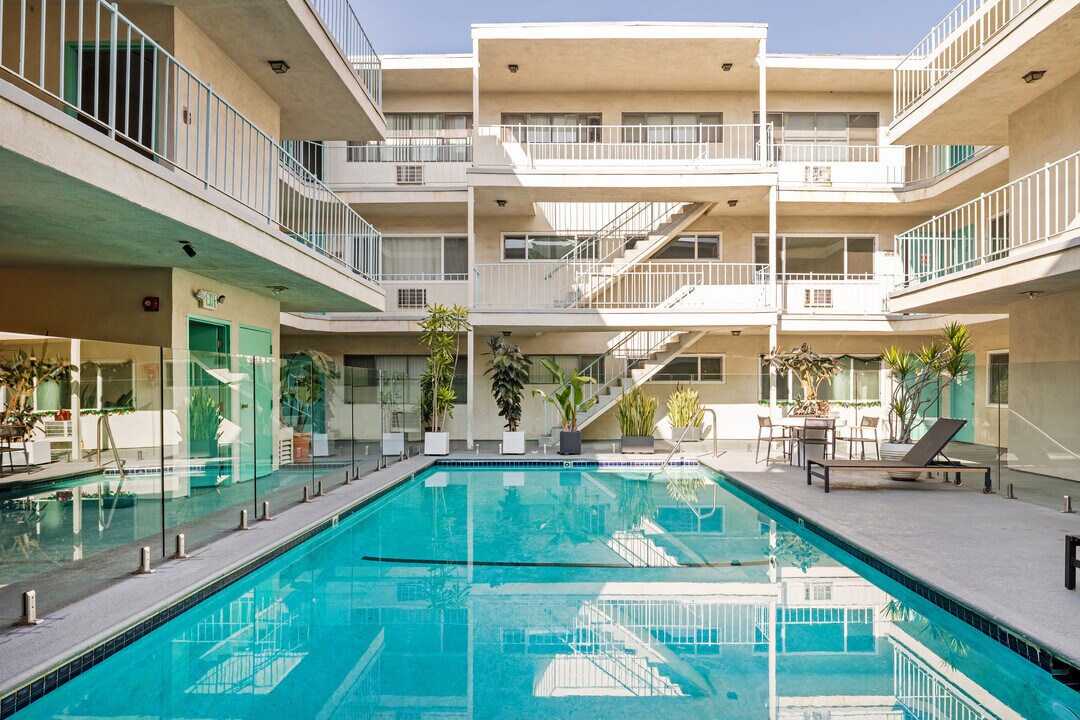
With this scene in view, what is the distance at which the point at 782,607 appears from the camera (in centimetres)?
588

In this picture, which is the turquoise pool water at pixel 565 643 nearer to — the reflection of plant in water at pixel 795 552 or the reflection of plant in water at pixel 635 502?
the reflection of plant in water at pixel 795 552

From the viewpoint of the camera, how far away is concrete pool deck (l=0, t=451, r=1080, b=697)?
14.0ft

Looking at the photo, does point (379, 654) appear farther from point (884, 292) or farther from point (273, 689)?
point (884, 292)

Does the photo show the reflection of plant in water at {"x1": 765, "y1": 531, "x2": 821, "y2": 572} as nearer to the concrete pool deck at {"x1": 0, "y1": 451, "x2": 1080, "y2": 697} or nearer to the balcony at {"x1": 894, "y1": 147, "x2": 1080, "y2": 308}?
the concrete pool deck at {"x1": 0, "y1": 451, "x2": 1080, "y2": 697}

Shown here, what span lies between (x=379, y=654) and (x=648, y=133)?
1577 centimetres

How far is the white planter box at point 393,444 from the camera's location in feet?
46.8

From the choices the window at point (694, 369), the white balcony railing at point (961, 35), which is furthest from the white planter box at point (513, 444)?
the white balcony railing at point (961, 35)

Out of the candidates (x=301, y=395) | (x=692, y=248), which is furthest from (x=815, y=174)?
(x=301, y=395)

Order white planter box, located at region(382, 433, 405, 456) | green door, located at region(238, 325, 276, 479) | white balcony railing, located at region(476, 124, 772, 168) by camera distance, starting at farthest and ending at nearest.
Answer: white balcony railing, located at region(476, 124, 772, 168), white planter box, located at region(382, 433, 405, 456), green door, located at region(238, 325, 276, 479)

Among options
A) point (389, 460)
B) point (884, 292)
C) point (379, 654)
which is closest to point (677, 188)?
point (884, 292)

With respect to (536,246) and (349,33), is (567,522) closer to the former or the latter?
(349,33)

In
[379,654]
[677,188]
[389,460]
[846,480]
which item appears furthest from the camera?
[677,188]

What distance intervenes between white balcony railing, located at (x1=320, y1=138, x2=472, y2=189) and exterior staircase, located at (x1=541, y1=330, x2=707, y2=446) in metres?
5.53

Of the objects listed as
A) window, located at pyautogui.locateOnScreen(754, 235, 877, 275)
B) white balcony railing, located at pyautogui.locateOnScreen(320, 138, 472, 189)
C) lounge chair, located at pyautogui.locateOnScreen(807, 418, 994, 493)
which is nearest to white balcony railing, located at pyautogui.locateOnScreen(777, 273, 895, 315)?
window, located at pyautogui.locateOnScreen(754, 235, 877, 275)
